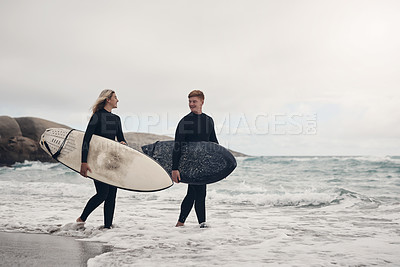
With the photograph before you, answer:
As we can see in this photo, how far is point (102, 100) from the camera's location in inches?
145

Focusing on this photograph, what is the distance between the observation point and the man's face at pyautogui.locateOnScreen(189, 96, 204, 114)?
12.2 feet

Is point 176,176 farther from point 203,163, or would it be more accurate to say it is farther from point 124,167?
point 124,167

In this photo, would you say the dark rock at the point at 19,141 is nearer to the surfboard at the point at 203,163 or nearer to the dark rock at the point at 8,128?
the dark rock at the point at 8,128

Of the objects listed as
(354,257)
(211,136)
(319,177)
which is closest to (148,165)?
(211,136)

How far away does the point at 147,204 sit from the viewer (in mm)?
6832

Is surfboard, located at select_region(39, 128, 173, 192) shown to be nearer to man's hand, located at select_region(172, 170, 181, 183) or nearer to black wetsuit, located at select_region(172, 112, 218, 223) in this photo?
man's hand, located at select_region(172, 170, 181, 183)

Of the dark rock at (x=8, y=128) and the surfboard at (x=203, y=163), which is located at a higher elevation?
the dark rock at (x=8, y=128)

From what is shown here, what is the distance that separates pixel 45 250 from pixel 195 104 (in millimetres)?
2079

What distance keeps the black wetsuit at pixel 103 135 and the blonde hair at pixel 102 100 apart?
0.05m

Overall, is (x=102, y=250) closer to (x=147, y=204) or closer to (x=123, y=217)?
(x=123, y=217)

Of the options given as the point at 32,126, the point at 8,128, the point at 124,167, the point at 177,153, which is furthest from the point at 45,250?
the point at 32,126

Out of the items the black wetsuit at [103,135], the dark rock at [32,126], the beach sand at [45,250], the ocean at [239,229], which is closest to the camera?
the beach sand at [45,250]

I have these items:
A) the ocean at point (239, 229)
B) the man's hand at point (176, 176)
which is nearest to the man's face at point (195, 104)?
the man's hand at point (176, 176)

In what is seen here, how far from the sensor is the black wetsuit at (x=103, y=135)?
369 cm
